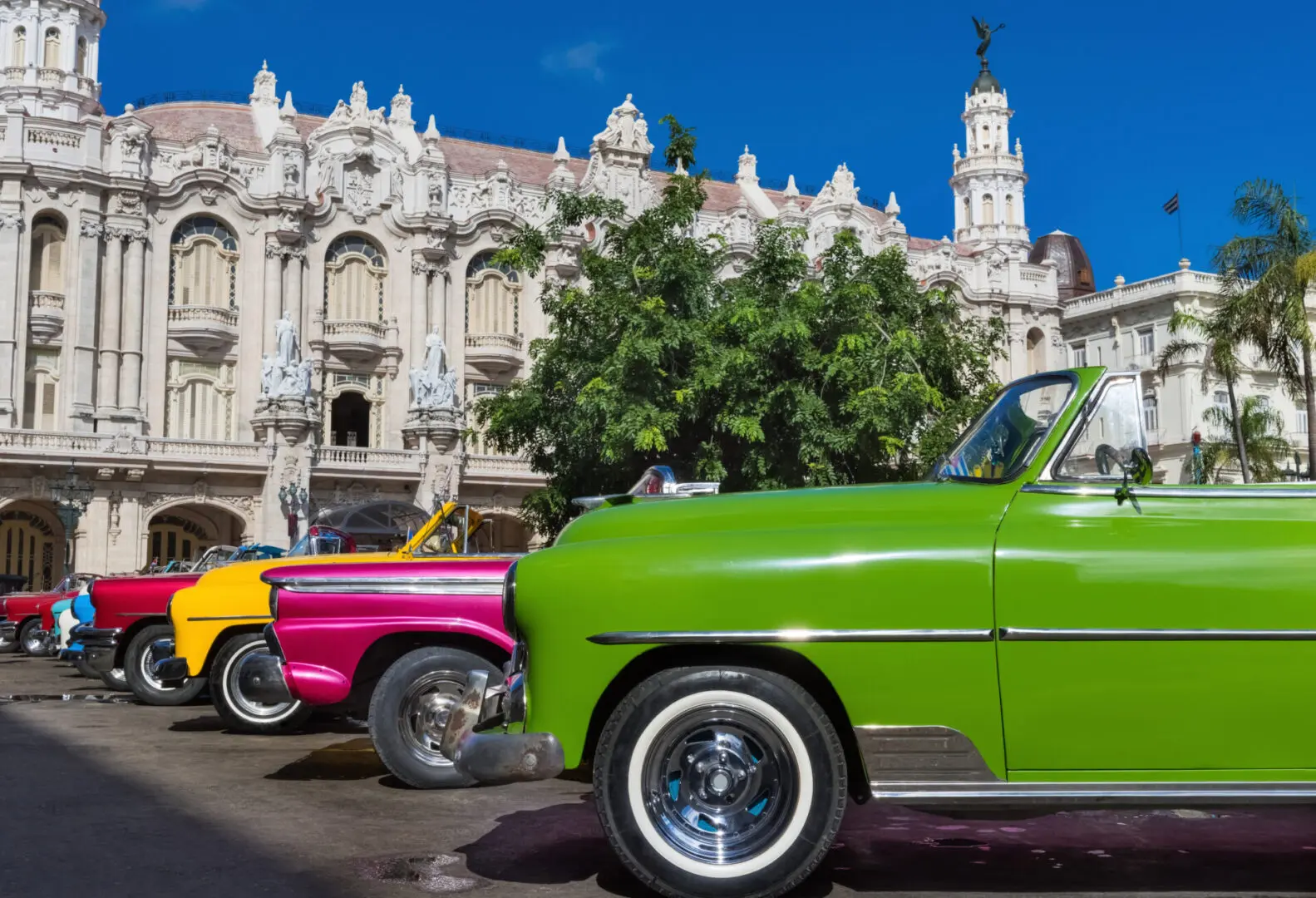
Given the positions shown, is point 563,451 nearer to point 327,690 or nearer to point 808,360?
point 808,360

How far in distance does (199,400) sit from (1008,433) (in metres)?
38.5

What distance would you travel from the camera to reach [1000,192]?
2336 inches

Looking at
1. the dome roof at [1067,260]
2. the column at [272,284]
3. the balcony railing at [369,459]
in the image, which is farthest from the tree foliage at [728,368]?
the dome roof at [1067,260]

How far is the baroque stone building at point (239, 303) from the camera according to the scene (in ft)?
122

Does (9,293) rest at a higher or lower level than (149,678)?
higher

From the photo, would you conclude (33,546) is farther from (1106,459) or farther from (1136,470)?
(1136,470)

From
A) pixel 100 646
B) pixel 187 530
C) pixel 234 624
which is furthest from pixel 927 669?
pixel 187 530

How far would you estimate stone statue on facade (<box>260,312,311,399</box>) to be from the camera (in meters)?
37.5

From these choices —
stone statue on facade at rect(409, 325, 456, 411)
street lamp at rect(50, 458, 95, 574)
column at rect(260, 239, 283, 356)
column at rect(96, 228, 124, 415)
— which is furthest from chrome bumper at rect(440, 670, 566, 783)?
column at rect(260, 239, 283, 356)

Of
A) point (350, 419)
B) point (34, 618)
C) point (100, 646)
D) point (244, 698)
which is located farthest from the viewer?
point (350, 419)

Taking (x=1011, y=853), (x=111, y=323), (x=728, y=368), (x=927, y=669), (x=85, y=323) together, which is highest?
(x=111, y=323)

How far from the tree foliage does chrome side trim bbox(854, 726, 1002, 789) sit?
46.5 feet

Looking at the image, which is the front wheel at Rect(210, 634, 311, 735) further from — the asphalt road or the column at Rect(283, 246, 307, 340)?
the column at Rect(283, 246, 307, 340)

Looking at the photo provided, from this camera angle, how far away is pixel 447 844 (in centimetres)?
583
